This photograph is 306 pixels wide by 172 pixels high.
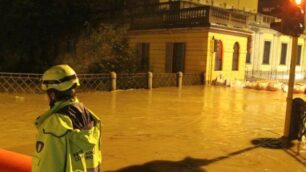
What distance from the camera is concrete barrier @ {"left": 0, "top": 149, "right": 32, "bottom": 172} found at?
5047 mm

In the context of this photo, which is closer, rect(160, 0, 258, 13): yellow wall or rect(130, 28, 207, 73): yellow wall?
rect(130, 28, 207, 73): yellow wall

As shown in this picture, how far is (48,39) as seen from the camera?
23.2 meters

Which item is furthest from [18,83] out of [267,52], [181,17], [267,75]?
[267,52]

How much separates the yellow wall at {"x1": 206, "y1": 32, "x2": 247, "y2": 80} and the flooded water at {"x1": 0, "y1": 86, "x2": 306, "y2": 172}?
626cm

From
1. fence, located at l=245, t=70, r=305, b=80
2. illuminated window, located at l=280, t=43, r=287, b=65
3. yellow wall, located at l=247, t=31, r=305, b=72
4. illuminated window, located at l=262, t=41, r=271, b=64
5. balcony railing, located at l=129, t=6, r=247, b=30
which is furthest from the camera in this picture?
illuminated window, located at l=280, t=43, r=287, b=65

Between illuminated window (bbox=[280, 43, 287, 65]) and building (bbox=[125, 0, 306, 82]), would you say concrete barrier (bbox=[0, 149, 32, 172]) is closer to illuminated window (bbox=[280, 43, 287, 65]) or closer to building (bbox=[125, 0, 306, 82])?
building (bbox=[125, 0, 306, 82])

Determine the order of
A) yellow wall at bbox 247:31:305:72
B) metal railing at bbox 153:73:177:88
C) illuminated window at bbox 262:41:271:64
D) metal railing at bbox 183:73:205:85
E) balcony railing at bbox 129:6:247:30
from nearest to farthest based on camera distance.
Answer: metal railing at bbox 153:73:177:88 < metal railing at bbox 183:73:205:85 < balcony railing at bbox 129:6:247:30 < yellow wall at bbox 247:31:305:72 < illuminated window at bbox 262:41:271:64

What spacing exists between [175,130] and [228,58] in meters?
16.6

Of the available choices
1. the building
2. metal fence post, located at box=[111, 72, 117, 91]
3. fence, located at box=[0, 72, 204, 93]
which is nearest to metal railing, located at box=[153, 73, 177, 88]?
fence, located at box=[0, 72, 204, 93]

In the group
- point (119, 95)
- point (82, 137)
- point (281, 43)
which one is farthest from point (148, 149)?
point (281, 43)

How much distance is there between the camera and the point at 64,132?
2893 millimetres

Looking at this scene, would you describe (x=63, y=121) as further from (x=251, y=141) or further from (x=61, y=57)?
(x=61, y=57)

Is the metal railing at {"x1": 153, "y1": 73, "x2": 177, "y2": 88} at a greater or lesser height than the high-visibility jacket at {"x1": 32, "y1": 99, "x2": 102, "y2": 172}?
lesser

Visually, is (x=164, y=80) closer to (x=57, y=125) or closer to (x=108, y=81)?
(x=108, y=81)
